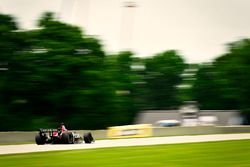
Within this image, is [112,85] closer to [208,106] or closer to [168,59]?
[208,106]

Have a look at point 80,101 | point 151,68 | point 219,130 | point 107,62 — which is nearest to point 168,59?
point 151,68

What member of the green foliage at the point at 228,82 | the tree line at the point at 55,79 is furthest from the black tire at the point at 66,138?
the green foliage at the point at 228,82

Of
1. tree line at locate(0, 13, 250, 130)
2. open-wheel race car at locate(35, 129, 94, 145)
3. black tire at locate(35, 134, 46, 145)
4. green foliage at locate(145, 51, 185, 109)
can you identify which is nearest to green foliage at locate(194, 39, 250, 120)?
tree line at locate(0, 13, 250, 130)

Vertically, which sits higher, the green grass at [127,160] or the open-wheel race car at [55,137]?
the green grass at [127,160]

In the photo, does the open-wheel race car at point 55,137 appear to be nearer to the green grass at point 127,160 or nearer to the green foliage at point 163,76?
the green grass at point 127,160

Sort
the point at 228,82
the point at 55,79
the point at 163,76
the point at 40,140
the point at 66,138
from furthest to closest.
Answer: the point at 163,76 → the point at 228,82 → the point at 55,79 → the point at 40,140 → the point at 66,138

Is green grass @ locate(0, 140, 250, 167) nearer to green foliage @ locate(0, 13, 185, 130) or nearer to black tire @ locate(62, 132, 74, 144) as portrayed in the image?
black tire @ locate(62, 132, 74, 144)

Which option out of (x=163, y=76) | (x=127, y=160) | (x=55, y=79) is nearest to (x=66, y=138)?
(x=127, y=160)

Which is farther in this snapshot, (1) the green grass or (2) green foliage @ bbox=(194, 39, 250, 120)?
(2) green foliage @ bbox=(194, 39, 250, 120)

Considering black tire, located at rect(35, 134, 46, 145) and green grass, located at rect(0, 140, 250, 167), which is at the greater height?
green grass, located at rect(0, 140, 250, 167)

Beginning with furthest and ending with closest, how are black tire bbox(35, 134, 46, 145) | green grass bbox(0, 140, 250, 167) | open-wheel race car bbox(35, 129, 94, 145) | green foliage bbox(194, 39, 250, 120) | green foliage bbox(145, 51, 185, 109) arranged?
green foliage bbox(145, 51, 185, 109) → green foliage bbox(194, 39, 250, 120) → black tire bbox(35, 134, 46, 145) → open-wheel race car bbox(35, 129, 94, 145) → green grass bbox(0, 140, 250, 167)

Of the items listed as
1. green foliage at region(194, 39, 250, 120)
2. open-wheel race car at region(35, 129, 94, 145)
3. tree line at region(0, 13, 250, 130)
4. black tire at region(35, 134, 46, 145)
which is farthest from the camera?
green foliage at region(194, 39, 250, 120)

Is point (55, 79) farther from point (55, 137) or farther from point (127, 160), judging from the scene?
point (127, 160)

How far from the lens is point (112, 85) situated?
48.7 meters
